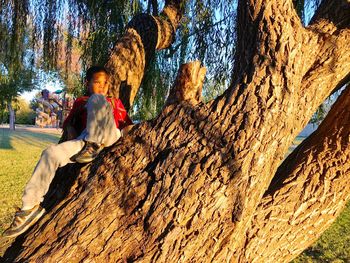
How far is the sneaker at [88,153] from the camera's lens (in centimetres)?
207

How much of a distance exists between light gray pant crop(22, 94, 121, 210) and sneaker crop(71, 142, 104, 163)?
19 millimetres

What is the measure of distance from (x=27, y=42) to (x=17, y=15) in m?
0.91

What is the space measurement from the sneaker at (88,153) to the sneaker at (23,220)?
30cm

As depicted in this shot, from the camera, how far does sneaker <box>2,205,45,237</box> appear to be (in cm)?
189

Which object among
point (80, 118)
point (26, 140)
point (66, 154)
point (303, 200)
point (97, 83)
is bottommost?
point (26, 140)

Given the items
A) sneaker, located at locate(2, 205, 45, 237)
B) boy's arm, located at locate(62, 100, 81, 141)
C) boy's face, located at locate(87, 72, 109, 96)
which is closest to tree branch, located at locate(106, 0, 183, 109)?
boy's face, located at locate(87, 72, 109, 96)

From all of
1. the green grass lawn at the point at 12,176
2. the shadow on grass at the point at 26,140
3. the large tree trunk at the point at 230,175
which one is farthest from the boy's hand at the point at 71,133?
the shadow on grass at the point at 26,140

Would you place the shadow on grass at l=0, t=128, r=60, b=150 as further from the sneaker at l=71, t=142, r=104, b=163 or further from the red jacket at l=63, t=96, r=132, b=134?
the sneaker at l=71, t=142, r=104, b=163

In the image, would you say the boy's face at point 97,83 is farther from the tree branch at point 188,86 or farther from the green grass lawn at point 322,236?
the green grass lawn at point 322,236

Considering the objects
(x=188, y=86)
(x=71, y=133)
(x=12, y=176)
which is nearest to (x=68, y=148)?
(x=71, y=133)

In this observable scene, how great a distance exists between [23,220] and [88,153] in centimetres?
44

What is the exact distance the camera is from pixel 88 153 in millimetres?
2082

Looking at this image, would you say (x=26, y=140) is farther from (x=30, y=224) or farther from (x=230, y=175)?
(x=230, y=175)

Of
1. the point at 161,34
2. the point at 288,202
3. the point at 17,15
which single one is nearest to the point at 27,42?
the point at 17,15
